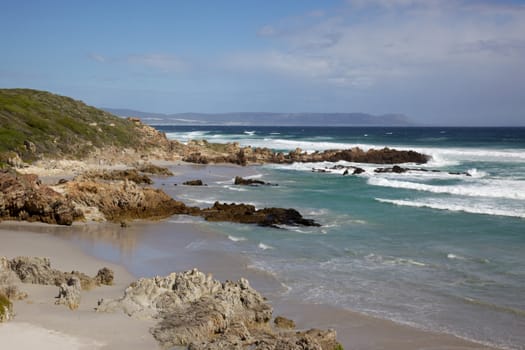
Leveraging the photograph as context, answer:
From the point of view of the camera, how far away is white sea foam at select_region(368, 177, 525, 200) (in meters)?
25.9

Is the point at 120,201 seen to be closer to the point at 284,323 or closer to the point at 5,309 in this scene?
the point at 5,309

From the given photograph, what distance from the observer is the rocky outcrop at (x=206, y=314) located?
25.7 ft

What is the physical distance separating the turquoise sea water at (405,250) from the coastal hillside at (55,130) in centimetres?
1298

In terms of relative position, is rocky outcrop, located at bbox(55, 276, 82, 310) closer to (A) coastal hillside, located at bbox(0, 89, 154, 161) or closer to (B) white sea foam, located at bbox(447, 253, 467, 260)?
(B) white sea foam, located at bbox(447, 253, 467, 260)

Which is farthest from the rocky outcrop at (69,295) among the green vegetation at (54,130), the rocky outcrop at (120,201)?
the green vegetation at (54,130)

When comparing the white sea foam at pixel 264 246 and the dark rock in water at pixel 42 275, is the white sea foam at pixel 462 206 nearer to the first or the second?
the white sea foam at pixel 264 246

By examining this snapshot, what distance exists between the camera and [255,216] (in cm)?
1969

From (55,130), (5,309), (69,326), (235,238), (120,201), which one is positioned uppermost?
(55,130)

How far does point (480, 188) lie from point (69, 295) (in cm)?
2322

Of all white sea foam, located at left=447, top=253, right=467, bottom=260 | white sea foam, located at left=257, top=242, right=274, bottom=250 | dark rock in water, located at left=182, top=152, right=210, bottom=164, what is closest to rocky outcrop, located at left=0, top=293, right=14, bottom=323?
white sea foam, located at left=257, top=242, right=274, bottom=250

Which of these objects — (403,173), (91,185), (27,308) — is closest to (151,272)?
(27,308)

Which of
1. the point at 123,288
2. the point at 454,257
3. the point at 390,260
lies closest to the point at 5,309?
the point at 123,288

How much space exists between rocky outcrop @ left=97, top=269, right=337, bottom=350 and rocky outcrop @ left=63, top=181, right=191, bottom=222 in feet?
32.6

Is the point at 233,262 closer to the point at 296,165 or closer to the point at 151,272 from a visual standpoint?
the point at 151,272
